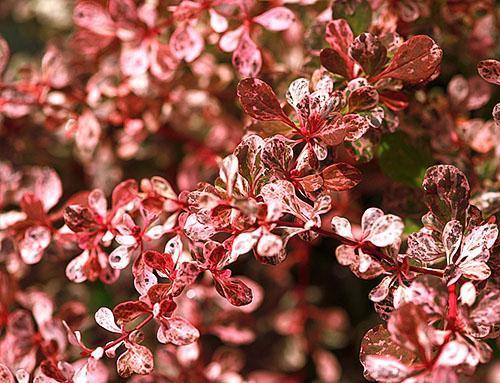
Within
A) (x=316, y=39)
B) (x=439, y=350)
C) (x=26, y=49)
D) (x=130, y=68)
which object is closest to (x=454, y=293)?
(x=439, y=350)

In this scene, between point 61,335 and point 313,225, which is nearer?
point 313,225

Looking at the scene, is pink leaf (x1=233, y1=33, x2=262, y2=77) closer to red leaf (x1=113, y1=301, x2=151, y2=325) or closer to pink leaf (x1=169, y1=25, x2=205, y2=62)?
pink leaf (x1=169, y1=25, x2=205, y2=62)

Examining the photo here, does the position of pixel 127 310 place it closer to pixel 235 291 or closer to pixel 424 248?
pixel 235 291

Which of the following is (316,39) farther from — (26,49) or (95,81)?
(26,49)

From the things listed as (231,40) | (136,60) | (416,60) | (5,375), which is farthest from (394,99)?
(5,375)

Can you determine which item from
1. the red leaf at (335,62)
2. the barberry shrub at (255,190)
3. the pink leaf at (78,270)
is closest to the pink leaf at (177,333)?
the barberry shrub at (255,190)

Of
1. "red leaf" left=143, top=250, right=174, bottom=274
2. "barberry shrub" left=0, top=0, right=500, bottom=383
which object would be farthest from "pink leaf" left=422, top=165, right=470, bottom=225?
"red leaf" left=143, top=250, right=174, bottom=274
